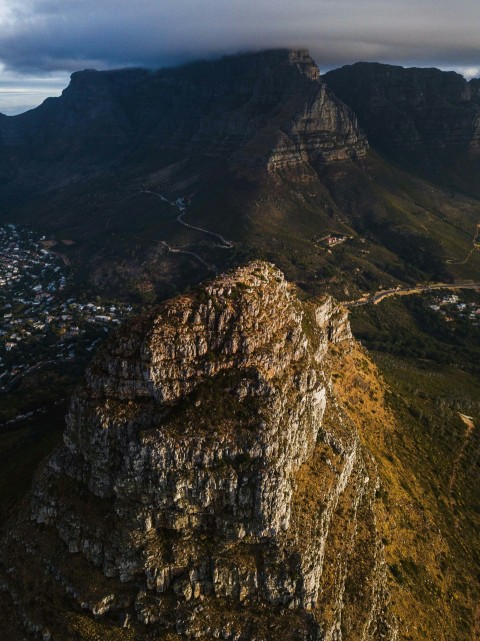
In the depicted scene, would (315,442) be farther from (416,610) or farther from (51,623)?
(51,623)

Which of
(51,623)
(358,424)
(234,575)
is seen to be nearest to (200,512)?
(234,575)

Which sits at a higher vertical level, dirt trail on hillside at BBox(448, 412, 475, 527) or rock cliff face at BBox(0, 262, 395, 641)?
rock cliff face at BBox(0, 262, 395, 641)

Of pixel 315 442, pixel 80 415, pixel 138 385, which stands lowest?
pixel 315 442

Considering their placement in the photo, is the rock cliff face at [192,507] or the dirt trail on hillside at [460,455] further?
the dirt trail on hillside at [460,455]

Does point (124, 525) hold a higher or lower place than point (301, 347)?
lower

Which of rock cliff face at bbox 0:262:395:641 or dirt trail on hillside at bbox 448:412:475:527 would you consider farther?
dirt trail on hillside at bbox 448:412:475:527

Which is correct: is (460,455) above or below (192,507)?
below

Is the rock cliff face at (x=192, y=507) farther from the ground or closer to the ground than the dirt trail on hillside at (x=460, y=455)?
farther from the ground

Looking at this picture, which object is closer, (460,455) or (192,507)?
(192,507)
